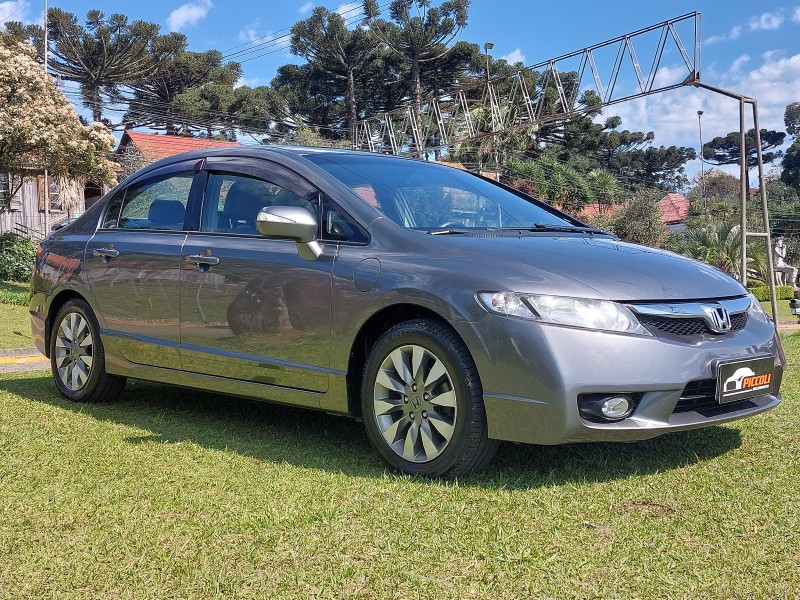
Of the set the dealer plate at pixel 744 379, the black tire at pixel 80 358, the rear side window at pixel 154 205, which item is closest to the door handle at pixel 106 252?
the rear side window at pixel 154 205

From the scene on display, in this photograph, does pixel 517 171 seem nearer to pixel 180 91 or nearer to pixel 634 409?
pixel 180 91

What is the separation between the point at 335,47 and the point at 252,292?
56.9m

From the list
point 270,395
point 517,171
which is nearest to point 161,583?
point 270,395

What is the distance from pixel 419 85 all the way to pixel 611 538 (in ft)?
199

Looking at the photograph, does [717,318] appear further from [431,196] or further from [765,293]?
[765,293]

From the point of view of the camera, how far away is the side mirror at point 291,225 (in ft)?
13.5

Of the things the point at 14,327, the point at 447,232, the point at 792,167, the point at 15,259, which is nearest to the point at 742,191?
the point at 447,232

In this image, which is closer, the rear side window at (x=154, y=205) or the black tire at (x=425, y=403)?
the black tire at (x=425, y=403)

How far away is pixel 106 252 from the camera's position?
5.40 m

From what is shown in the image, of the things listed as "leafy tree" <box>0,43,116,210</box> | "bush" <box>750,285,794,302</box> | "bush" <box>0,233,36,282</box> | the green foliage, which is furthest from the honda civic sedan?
the green foliage

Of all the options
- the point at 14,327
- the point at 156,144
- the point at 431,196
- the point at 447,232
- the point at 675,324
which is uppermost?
the point at 156,144

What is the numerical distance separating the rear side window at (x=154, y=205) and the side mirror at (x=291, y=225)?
3.64ft

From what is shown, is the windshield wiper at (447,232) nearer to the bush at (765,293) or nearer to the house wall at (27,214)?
the bush at (765,293)

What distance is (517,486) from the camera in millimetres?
3619
